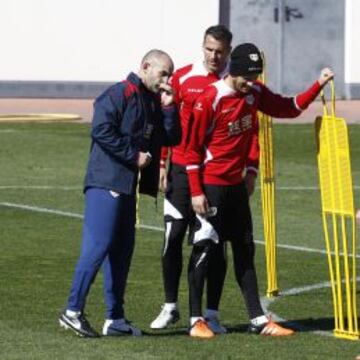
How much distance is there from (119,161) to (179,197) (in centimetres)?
89

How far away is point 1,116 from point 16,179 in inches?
394

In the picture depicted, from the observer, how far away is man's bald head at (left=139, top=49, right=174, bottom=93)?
1138 centimetres

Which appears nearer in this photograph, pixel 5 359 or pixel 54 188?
pixel 5 359

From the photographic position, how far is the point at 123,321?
1179 centimetres

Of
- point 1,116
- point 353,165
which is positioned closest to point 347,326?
point 353,165

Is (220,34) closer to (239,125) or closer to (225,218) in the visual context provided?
(239,125)

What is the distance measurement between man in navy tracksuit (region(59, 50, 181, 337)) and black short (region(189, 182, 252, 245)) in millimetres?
468

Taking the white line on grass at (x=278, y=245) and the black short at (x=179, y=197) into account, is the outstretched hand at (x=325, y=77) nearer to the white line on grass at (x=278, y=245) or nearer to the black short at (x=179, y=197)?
the black short at (x=179, y=197)

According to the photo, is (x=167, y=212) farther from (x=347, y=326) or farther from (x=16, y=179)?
(x=16, y=179)

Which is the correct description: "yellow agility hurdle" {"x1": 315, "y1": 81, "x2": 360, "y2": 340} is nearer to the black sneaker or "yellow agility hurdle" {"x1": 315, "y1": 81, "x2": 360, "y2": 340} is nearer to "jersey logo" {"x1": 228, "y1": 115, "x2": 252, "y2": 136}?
"jersey logo" {"x1": 228, "y1": 115, "x2": 252, "y2": 136}

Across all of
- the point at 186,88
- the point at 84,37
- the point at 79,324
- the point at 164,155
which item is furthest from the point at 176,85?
the point at 84,37

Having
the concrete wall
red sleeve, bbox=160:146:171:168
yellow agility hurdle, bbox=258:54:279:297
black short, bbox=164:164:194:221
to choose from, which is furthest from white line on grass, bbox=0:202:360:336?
the concrete wall

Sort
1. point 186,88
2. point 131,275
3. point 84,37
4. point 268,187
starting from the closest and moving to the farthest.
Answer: point 186,88 → point 268,187 → point 131,275 → point 84,37

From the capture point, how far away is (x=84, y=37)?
37.7m
